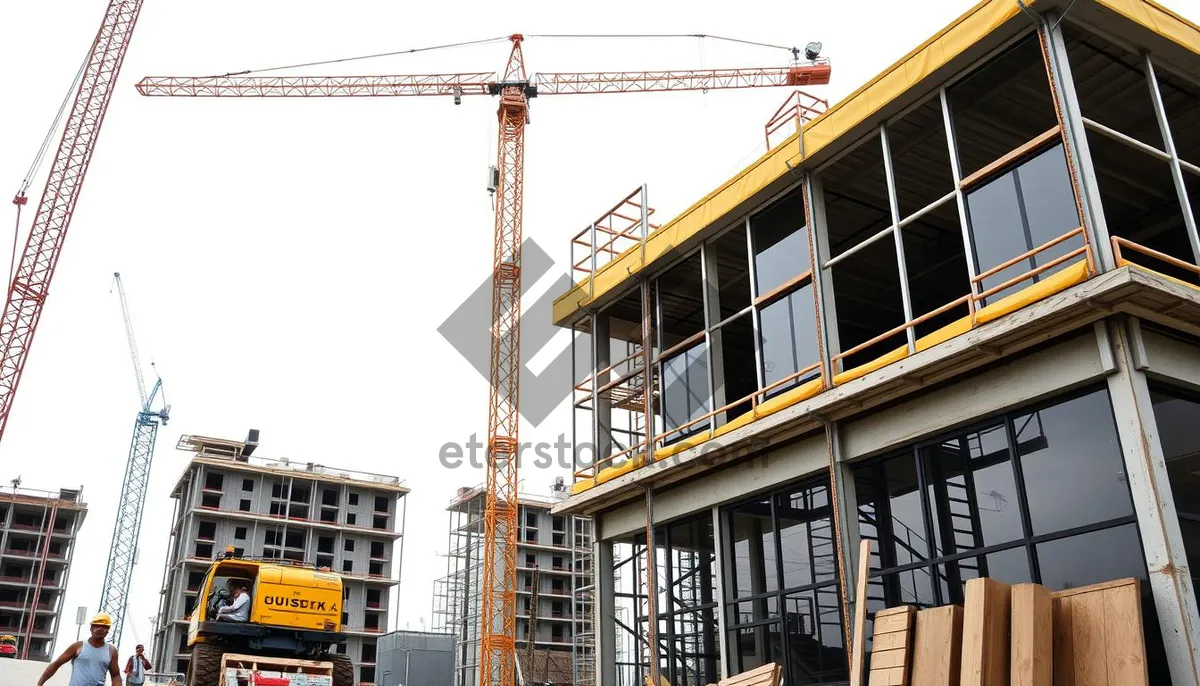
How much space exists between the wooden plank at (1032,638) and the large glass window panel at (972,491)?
197 centimetres

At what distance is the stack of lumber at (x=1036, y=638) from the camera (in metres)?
9.80

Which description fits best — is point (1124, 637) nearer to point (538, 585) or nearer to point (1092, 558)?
point (1092, 558)

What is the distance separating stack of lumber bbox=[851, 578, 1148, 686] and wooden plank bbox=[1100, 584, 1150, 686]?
1 cm

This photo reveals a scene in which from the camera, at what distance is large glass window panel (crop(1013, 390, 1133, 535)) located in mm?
11289

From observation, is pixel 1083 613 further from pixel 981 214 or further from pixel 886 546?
pixel 981 214

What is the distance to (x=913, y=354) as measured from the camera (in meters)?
13.3

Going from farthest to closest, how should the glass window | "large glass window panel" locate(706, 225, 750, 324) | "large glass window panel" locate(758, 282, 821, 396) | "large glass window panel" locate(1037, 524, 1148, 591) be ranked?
"large glass window panel" locate(706, 225, 750, 324), "large glass window panel" locate(758, 282, 821, 396), the glass window, "large glass window panel" locate(1037, 524, 1148, 591)

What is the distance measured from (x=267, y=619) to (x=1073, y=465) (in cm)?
1476

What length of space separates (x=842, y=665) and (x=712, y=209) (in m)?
8.62

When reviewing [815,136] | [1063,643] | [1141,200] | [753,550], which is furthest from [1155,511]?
[1141,200]

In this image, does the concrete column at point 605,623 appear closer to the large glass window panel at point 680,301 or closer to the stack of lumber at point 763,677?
the large glass window panel at point 680,301

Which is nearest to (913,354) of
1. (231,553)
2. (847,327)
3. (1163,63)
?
(1163,63)

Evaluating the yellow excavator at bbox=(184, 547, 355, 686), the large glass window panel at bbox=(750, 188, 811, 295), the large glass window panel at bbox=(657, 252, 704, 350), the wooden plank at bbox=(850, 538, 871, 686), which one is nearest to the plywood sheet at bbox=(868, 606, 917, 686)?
the wooden plank at bbox=(850, 538, 871, 686)

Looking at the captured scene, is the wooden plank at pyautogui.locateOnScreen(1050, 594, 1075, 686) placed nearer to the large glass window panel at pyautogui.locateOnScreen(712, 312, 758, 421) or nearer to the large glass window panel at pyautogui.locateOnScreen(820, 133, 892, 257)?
the large glass window panel at pyautogui.locateOnScreen(820, 133, 892, 257)
